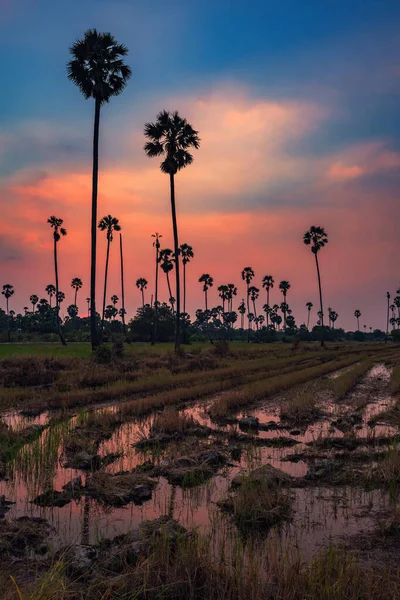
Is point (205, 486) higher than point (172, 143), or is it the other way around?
point (172, 143)

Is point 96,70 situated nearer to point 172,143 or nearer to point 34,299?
point 172,143

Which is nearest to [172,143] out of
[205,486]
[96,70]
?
[96,70]

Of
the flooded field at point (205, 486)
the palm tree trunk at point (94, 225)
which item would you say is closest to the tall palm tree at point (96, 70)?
the palm tree trunk at point (94, 225)

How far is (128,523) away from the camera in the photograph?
6988 mm

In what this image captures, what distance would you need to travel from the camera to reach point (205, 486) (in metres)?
8.64

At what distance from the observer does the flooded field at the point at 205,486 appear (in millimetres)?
5891

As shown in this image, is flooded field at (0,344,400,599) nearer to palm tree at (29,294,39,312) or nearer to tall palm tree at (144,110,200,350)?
tall palm tree at (144,110,200,350)

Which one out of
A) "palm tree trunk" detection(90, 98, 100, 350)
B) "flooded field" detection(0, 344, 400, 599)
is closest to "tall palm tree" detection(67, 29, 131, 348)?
"palm tree trunk" detection(90, 98, 100, 350)

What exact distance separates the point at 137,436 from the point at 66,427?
90.1 inches

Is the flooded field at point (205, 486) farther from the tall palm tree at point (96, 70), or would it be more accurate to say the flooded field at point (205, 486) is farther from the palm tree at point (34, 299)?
the palm tree at point (34, 299)

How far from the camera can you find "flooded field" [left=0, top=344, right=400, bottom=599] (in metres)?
5.89

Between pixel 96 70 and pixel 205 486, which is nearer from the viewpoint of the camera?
pixel 205 486

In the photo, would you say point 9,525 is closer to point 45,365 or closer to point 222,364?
point 45,365

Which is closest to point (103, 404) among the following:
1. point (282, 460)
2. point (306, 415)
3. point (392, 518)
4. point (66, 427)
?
point (66, 427)
